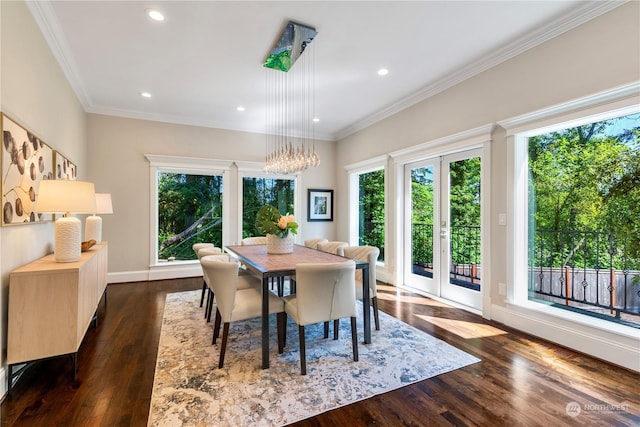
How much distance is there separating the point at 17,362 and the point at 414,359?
2.94 m

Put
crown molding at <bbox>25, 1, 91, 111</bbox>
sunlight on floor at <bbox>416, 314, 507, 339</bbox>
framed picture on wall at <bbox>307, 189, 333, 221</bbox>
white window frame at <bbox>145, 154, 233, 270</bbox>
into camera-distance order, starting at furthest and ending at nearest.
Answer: framed picture on wall at <bbox>307, 189, 333, 221</bbox>, white window frame at <bbox>145, 154, 233, 270</bbox>, sunlight on floor at <bbox>416, 314, 507, 339</bbox>, crown molding at <bbox>25, 1, 91, 111</bbox>

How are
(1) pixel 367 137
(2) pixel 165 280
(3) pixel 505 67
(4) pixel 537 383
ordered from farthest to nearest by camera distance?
(1) pixel 367 137
(2) pixel 165 280
(3) pixel 505 67
(4) pixel 537 383

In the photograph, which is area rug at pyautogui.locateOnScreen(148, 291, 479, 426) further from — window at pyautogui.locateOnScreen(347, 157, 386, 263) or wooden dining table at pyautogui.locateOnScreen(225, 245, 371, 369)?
window at pyautogui.locateOnScreen(347, 157, 386, 263)

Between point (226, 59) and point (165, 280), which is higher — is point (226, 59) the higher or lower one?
the higher one

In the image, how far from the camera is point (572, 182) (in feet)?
9.50

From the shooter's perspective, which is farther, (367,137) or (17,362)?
(367,137)

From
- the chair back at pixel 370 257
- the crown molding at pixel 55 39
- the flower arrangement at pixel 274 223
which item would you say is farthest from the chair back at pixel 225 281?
the crown molding at pixel 55 39

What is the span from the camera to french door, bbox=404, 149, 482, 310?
3807 millimetres

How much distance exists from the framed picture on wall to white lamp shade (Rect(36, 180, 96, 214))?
4400 millimetres

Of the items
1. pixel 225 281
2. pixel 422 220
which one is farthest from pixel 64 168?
pixel 422 220

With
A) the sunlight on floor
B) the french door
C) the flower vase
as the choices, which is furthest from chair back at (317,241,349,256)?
the french door

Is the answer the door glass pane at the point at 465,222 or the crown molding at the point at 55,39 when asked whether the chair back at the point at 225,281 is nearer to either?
the crown molding at the point at 55,39

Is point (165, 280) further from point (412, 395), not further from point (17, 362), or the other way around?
point (412, 395)

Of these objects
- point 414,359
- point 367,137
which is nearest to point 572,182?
point 414,359
